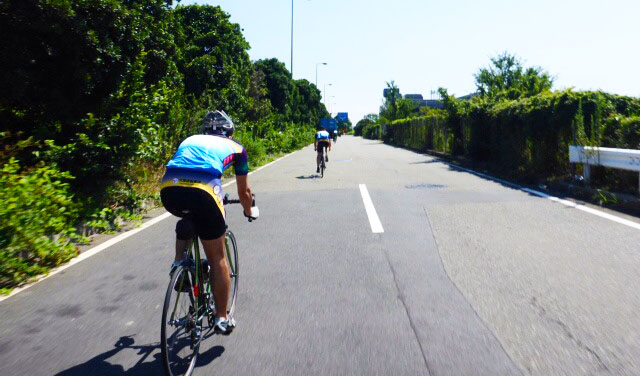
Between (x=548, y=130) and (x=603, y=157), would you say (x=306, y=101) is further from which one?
(x=603, y=157)

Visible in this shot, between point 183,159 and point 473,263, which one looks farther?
point 473,263

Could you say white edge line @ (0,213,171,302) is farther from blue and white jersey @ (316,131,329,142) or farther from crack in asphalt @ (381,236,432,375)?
blue and white jersey @ (316,131,329,142)

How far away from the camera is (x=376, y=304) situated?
14.9 ft

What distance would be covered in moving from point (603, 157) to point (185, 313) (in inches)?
408

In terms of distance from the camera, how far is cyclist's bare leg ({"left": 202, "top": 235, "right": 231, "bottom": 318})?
3.51 metres

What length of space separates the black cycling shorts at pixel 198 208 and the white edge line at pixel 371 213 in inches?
179

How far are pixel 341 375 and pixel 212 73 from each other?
21.6 metres

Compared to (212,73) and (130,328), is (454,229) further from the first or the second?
(212,73)

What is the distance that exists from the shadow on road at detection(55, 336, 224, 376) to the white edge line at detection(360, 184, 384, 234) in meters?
4.47

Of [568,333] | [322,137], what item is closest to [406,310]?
[568,333]

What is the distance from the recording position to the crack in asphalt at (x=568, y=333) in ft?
11.0

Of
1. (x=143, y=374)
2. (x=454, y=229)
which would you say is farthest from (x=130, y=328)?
(x=454, y=229)

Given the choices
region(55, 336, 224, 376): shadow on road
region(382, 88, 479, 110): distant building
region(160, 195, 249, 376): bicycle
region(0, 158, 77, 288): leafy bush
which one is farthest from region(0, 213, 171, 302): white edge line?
region(382, 88, 479, 110): distant building

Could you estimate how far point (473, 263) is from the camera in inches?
232
